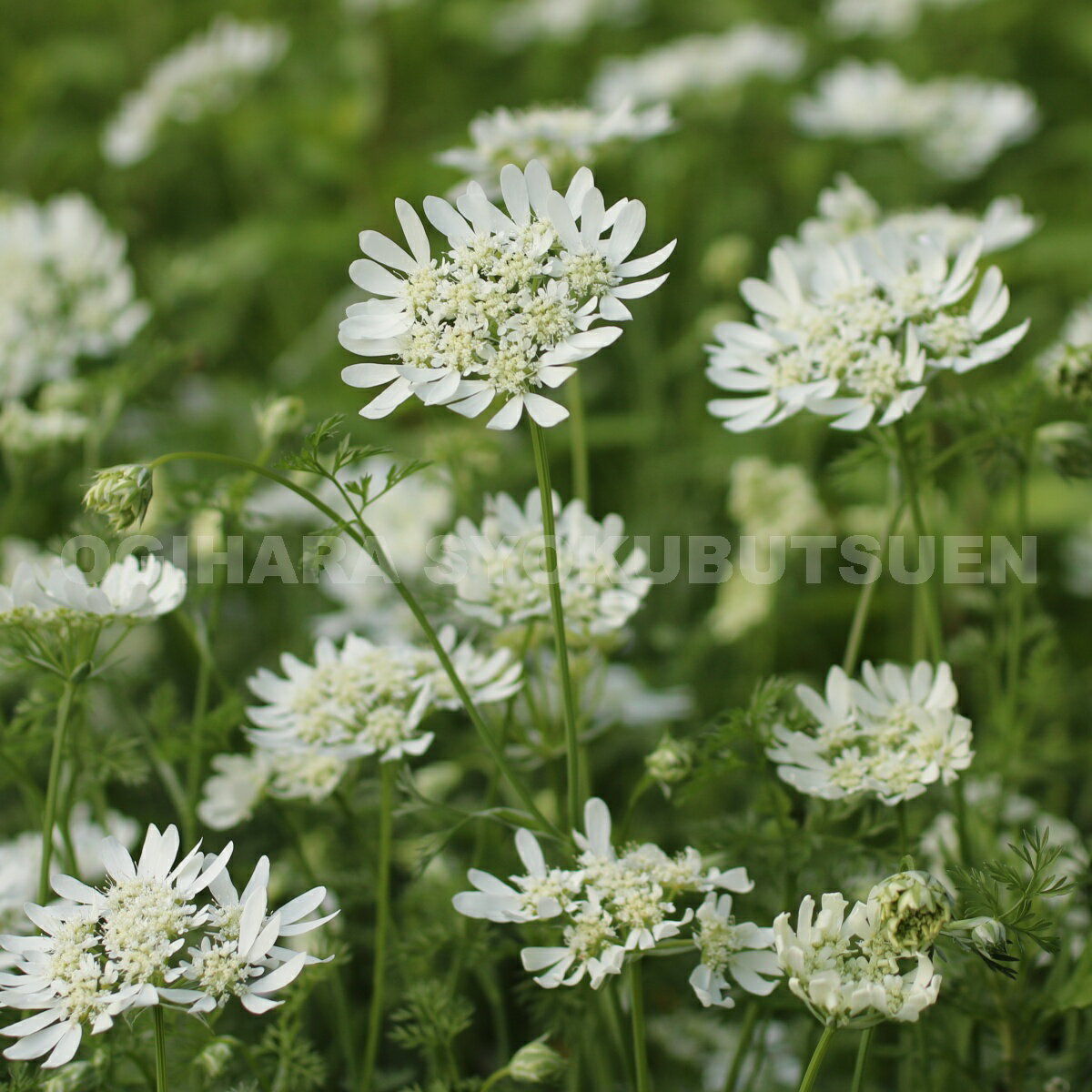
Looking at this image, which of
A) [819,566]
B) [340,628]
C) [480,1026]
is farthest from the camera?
[819,566]

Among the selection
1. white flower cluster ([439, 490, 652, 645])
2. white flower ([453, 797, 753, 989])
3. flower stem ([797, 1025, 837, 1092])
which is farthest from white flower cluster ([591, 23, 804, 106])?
flower stem ([797, 1025, 837, 1092])

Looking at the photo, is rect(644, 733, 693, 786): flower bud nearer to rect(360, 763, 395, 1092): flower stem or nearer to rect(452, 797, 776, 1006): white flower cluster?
rect(452, 797, 776, 1006): white flower cluster

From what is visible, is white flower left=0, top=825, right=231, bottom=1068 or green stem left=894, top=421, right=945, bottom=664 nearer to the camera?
white flower left=0, top=825, right=231, bottom=1068

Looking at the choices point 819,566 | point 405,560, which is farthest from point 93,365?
point 819,566

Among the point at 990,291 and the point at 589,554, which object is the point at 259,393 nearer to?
the point at 589,554

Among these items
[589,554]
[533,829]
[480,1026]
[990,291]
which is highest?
[990,291]

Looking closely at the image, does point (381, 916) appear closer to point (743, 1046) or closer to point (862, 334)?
point (743, 1046)

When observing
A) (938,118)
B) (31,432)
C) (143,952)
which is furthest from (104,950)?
(938,118)
